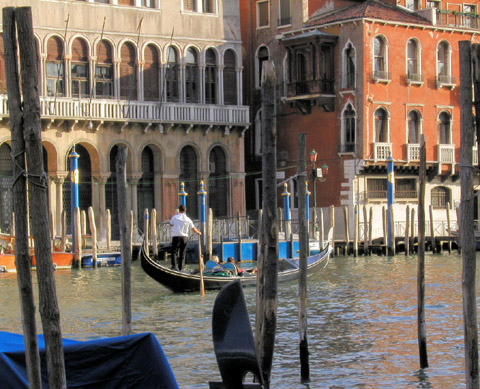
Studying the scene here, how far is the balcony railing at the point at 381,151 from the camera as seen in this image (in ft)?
84.2

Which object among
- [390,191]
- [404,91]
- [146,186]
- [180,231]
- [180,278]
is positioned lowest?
[180,278]

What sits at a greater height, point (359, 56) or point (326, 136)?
point (359, 56)

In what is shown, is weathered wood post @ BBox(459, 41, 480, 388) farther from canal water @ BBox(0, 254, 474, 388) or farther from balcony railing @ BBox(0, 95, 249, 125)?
balcony railing @ BBox(0, 95, 249, 125)

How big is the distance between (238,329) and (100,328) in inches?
220

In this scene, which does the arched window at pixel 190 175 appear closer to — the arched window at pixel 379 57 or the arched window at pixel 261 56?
the arched window at pixel 261 56

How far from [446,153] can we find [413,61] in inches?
95.9

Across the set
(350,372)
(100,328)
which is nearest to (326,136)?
(100,328)

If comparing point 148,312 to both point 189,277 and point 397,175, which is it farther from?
point 397,175

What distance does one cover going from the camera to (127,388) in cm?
628

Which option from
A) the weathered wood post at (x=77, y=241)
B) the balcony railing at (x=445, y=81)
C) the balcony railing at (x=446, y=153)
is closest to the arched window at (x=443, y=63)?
the balcony railing at (x=445, y=81)

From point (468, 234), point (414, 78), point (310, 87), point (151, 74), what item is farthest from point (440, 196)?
point (468, 234)

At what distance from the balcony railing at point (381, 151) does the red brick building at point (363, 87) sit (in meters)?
0.03

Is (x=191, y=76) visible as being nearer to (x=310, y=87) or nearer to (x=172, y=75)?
(x=172, y=75)

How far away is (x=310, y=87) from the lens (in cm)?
2583
